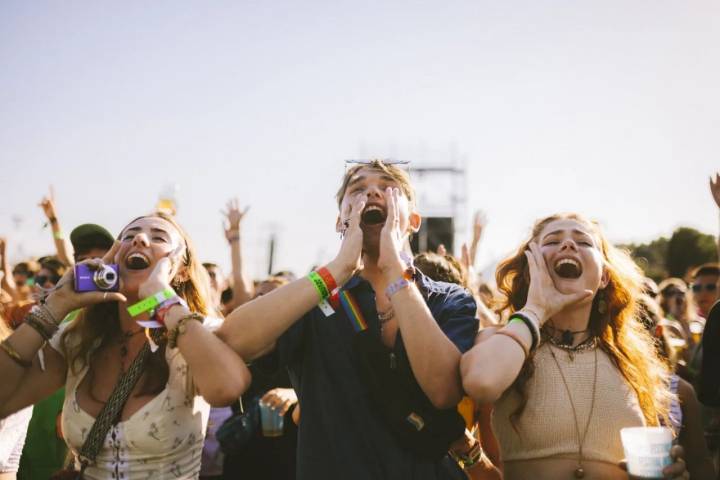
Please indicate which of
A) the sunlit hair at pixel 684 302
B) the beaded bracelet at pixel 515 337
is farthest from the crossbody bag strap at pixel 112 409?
the sunlit hair at pixel 684 302

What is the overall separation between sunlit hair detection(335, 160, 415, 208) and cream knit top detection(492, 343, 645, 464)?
3.04 ft

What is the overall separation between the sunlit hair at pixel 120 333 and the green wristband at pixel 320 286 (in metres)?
0.85

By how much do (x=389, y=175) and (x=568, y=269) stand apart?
0.89 metres

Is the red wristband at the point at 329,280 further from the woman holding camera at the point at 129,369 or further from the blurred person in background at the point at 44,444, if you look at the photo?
the blurred person in background at the point at 44,444

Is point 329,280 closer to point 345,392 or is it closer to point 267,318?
point 267,318

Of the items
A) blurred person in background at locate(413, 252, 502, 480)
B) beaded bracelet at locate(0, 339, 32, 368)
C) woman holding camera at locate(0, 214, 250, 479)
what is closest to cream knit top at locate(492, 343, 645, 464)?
blurred person in background at locate(413, 252, 502, 480)

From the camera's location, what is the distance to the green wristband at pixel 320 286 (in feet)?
7.52

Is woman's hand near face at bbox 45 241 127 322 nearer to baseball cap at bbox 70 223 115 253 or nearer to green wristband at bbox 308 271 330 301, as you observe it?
green wristband at bbox 308 271 330 301

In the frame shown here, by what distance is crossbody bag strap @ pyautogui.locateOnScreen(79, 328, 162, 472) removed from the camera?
2.47m

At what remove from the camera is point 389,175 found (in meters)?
2.59

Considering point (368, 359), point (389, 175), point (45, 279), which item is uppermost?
point (389, 175)

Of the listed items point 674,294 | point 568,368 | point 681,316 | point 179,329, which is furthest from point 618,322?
point 674,294

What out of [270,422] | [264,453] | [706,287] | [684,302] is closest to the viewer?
[270,422]

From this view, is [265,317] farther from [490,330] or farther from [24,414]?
[24,414]
